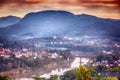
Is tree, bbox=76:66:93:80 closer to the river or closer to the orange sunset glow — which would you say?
the river

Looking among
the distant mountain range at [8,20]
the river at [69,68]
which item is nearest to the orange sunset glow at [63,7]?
the distant mountain range at [8,20]

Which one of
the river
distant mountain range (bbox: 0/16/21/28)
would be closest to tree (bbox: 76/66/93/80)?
the river

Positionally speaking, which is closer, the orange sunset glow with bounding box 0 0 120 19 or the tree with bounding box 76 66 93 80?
the tree with bounding box 76 66 93 80

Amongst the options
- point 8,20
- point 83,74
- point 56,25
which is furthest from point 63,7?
point 83,74

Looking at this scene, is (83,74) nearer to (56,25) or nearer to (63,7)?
(56,25)

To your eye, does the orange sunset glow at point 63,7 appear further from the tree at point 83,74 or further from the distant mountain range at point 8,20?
the tree at point 83,74

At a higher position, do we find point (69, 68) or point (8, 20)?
point (8, 20)
